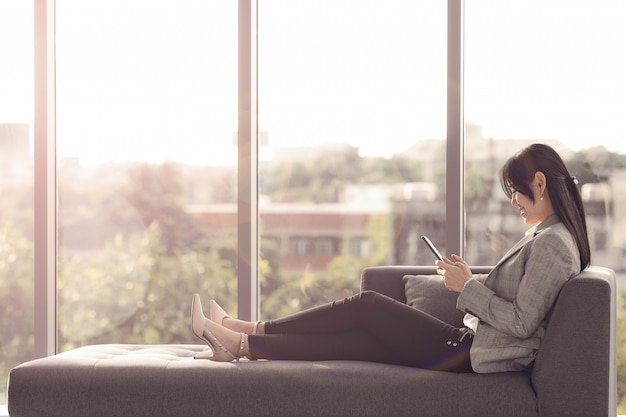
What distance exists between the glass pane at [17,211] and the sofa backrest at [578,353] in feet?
10.0

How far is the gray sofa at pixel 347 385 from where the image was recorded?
2623 mm

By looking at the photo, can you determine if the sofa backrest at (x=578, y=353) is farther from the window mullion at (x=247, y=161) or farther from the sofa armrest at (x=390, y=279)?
the window mullion at (x=247, y=161)

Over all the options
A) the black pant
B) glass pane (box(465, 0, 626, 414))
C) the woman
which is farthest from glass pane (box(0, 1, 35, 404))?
glass pane (box(465, 0, 626, 414))

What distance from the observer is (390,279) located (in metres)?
3.60

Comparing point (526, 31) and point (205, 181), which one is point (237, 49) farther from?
point (526, 31)

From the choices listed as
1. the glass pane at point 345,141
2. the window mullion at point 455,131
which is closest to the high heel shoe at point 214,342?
the glass pane at point 345,141

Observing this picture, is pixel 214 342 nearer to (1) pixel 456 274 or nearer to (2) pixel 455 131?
(1) pixel 456 274

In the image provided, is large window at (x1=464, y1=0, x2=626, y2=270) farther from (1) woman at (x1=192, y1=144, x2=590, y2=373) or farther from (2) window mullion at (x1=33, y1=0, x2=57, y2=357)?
(2) window mullion at (x1=33, y1=0, x2=57, y2=357)

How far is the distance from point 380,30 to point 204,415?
242cm

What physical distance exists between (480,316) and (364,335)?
476mm

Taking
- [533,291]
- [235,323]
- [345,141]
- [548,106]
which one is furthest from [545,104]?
[235,323]

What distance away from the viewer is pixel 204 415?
2758 mm

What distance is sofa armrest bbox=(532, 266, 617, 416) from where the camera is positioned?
2.62 m

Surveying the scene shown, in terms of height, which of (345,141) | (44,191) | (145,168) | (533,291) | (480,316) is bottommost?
(480,316)
